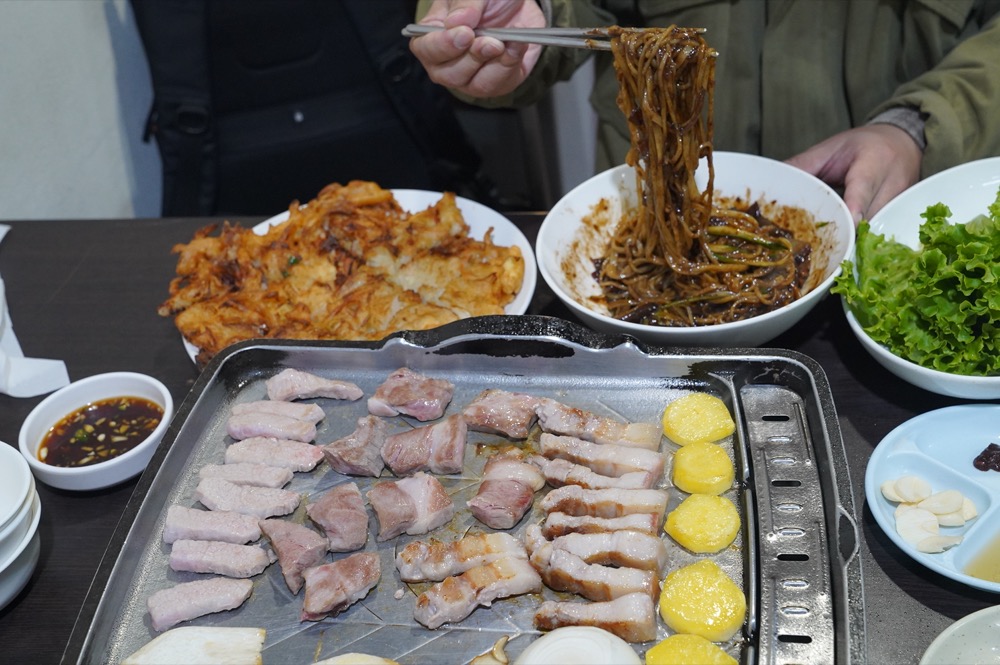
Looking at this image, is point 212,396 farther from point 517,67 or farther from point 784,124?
point 784,124

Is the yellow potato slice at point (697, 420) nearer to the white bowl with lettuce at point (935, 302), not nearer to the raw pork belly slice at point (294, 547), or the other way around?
the white bowl with lettuce at point (935, 302)

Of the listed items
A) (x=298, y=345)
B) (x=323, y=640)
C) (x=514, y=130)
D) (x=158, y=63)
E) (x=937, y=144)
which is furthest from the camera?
(x=514, y=130)

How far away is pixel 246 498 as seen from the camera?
1.99m

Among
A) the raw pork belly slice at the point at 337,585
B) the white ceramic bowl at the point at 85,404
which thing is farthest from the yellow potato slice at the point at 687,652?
the white ceramic bowl at the point at 85,404

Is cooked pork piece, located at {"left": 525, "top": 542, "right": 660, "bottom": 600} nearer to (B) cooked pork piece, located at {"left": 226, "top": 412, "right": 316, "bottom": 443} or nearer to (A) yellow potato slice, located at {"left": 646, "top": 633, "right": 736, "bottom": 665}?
(A) yellow potato slice, located at {"left": 646, "top": 633, "right": 736, "bottom": 665}

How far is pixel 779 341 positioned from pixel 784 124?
3.60ft

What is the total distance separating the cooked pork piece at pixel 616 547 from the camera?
1760 millimetres

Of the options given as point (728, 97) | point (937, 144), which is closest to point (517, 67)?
point (728, 97)

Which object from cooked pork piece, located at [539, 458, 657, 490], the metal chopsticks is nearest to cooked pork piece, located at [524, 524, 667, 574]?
cooked pork piece, located at [539, 458, 657, 490]

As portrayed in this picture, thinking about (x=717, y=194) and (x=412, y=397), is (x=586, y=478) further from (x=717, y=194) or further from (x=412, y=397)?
(x=717, y=194)

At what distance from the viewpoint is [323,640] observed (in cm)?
173

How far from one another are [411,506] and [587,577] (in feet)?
1.47

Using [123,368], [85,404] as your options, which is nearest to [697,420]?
[85,404]

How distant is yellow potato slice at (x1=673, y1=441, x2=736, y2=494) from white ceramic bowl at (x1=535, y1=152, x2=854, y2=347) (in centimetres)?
40
